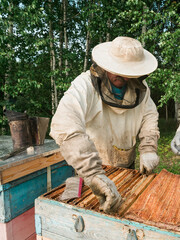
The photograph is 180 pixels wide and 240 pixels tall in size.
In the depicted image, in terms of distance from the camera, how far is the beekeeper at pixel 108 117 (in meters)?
1.16

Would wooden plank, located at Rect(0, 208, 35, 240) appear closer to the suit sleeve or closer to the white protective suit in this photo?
the white protective suit

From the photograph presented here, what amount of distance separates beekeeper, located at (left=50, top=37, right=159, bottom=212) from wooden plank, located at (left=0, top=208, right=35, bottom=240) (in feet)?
3.08

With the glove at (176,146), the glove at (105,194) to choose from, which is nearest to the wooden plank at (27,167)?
the glove at (105,194)

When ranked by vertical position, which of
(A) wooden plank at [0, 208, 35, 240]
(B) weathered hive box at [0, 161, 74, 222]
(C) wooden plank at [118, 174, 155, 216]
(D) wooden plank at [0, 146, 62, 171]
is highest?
(D) wooden plank at [0, 146, 62, 171]

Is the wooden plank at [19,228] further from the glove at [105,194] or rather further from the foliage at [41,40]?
the foliage at [41,40]

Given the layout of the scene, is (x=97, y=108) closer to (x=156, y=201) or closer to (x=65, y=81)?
(x=156, y=201)

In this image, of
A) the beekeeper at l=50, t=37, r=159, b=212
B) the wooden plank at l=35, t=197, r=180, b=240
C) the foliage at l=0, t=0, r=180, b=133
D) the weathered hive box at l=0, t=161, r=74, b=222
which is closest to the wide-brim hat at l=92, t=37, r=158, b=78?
the beekeeper at l=50, t=37, r=159, b=212

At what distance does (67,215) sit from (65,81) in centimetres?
521

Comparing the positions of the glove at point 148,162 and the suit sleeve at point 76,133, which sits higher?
the suit sleeve at point 76,133

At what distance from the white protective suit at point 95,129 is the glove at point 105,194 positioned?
2.2 inches

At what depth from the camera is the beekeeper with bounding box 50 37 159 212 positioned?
1.16 m

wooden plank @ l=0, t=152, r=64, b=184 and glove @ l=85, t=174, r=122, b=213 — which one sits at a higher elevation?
glove @ l=85, t=174, r=122, b=213

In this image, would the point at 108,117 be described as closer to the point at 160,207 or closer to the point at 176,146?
the point at 176,146

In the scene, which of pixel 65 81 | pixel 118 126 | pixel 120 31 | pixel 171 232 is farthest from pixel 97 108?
pixel 120 31
